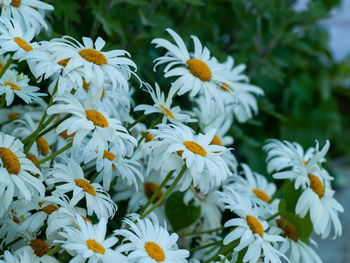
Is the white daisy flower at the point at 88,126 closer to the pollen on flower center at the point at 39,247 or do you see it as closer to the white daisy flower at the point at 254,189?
the pollen on flower center at the point at 39,247

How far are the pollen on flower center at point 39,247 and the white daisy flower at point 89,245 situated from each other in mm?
105

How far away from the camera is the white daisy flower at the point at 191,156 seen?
886mm

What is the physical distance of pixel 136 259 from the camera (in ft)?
2.58

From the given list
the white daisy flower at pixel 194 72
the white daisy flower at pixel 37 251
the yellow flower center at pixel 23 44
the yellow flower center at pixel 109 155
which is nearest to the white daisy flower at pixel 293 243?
the white daisy flower at pixel 194 72

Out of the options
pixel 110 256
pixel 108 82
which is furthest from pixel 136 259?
pixel 108 82

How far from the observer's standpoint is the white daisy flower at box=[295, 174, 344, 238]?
3.61ft

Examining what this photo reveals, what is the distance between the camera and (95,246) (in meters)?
0.76

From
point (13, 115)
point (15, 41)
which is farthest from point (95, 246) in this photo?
point (13, 115)

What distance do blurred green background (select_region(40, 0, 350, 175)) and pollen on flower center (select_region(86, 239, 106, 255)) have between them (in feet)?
1.61

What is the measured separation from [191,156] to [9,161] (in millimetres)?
270

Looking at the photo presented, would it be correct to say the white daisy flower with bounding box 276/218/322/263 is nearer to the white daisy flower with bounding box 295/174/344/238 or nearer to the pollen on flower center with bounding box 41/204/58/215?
the white daisy flower with bounding box 295/174/344/238

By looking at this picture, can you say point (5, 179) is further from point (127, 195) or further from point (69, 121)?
point (127, 195)

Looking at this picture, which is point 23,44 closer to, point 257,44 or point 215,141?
point 215,141

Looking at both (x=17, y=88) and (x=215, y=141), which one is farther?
(x=215, y=141)
